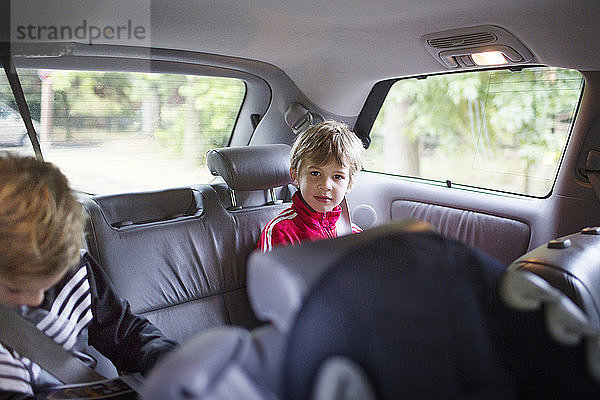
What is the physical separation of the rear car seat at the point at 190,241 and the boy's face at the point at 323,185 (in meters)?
0.32

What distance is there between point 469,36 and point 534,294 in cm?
161

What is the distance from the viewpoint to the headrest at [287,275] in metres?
0.73

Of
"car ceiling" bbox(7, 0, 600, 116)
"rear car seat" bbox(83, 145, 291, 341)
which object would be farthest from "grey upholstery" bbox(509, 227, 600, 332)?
"rear car seat" bbox(83, 145, 291, 341)

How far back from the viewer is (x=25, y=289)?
1.20 m

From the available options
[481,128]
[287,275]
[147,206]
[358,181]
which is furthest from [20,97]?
[481,128]

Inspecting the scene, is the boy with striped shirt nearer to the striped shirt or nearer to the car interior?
the striped shirt

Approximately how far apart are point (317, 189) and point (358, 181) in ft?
3.53

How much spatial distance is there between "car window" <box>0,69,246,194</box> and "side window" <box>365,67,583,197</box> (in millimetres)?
1002

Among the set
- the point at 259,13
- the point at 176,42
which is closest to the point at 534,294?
the point at 259,13

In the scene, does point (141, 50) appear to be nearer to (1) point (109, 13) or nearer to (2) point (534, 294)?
(1) point (109, 13)

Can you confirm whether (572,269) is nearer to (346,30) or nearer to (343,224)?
(343,224)

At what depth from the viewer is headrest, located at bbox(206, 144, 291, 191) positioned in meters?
2.45

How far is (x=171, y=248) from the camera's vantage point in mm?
2254

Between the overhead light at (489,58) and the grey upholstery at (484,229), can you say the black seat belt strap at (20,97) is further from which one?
the overhead light at (489,58)
